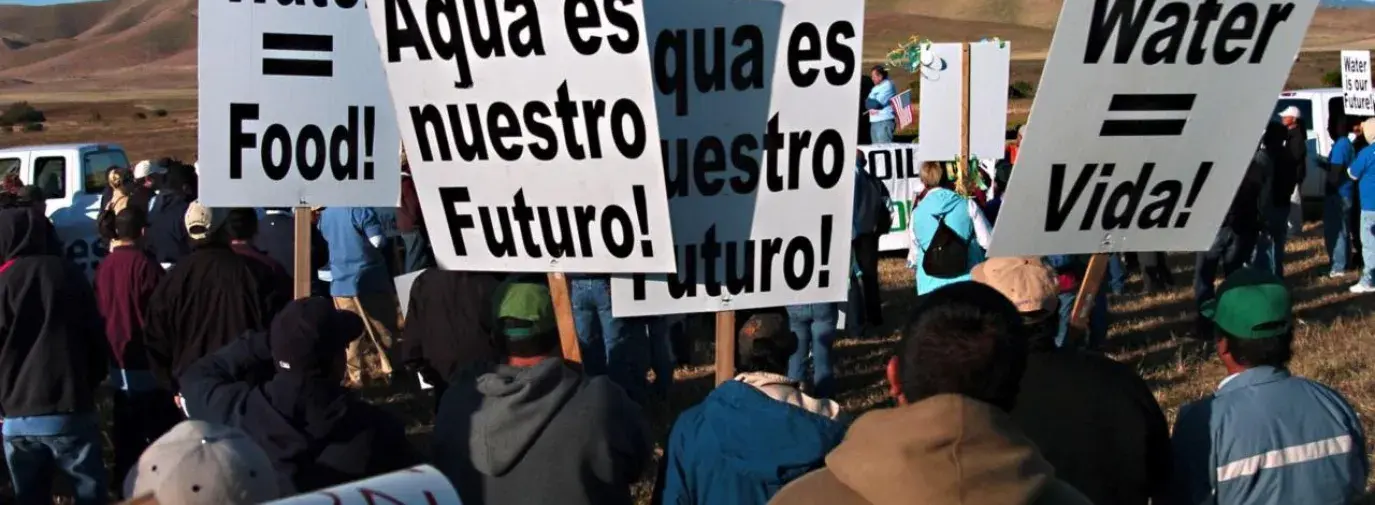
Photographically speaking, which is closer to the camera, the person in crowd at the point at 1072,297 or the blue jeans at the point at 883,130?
the person in crowd at the point at 1072,297

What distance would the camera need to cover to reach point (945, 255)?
8.74 m

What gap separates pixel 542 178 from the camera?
5059mm

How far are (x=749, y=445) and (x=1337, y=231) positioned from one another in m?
12.7

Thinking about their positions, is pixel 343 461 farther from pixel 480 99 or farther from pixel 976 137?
pixel 976 137

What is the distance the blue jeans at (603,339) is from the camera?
9.31 metres

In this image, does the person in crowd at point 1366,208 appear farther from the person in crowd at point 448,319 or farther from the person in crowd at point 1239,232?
the person in crowd at point 448,319

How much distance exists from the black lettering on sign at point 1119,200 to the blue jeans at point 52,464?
420 centimetres

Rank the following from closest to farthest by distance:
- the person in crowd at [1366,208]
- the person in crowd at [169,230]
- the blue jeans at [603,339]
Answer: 1. the blue jeans at [603,339]
2. the person in crowd at [169,230]
3. the person in crowd at [1366,208]

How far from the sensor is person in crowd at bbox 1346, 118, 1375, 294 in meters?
13.6

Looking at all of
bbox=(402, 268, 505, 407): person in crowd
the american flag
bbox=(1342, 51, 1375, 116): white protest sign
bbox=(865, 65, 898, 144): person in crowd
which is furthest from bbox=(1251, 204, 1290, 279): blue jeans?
bbox=(402, 268, 505, 407): person in crowd

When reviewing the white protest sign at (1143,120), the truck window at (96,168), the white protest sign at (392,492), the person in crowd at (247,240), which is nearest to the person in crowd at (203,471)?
the white protest sign at (392,492)

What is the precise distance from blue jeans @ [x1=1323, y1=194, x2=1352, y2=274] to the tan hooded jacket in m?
13.6

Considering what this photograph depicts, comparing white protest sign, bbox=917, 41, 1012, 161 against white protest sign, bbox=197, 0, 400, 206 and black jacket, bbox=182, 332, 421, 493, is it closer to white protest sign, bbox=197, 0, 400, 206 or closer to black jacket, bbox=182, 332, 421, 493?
white protest sign, bbox=197, 0, 400, 206

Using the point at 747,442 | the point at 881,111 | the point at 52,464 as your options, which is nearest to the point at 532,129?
the point at 747,442
